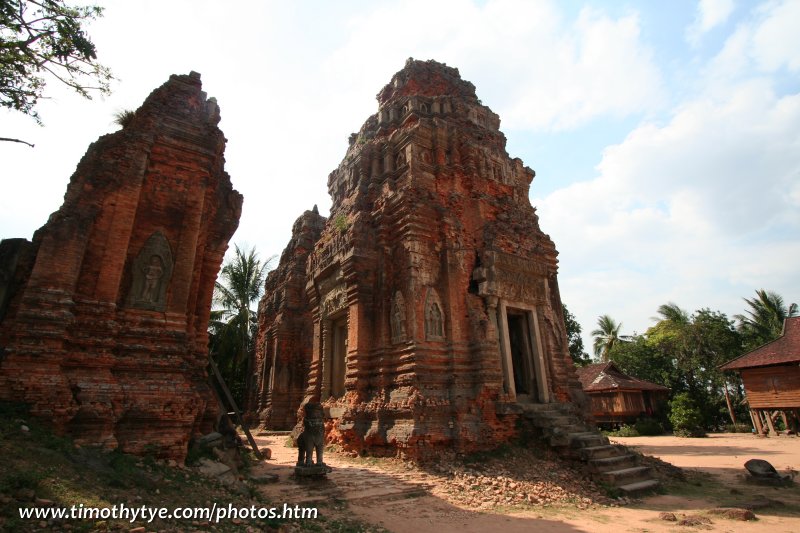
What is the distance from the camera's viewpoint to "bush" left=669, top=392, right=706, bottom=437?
2538cm

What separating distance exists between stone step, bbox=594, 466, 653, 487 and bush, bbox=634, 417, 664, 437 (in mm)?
20750

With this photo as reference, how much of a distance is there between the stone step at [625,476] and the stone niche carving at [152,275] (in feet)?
30.3

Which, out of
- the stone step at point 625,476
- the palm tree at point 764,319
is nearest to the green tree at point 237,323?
the stone step at point 625,476

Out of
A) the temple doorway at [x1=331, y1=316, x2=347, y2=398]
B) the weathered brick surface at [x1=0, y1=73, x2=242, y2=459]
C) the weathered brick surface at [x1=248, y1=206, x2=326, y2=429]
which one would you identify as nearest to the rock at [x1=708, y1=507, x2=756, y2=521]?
the weathered brick surface at [x1=0, y1=73, x2=242, y2=459]

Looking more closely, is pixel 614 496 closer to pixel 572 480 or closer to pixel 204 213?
pixel 572 480

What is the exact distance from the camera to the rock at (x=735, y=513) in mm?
7096

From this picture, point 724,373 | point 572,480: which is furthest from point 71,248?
point 724,373

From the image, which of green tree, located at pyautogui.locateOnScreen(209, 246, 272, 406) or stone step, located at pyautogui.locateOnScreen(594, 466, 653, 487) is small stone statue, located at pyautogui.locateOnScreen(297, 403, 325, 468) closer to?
stone step, located at pyautogui.locateOnScreen(594, 466, 653, 487)

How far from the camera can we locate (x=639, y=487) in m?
8.67

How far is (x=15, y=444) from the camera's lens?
17.0ft

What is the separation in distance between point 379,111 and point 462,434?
41.2 feet

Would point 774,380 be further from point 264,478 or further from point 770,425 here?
point 264,478

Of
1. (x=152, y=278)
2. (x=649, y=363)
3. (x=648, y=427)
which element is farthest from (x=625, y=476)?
(x=649, y=363)

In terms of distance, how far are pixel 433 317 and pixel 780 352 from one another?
24.0 metres
